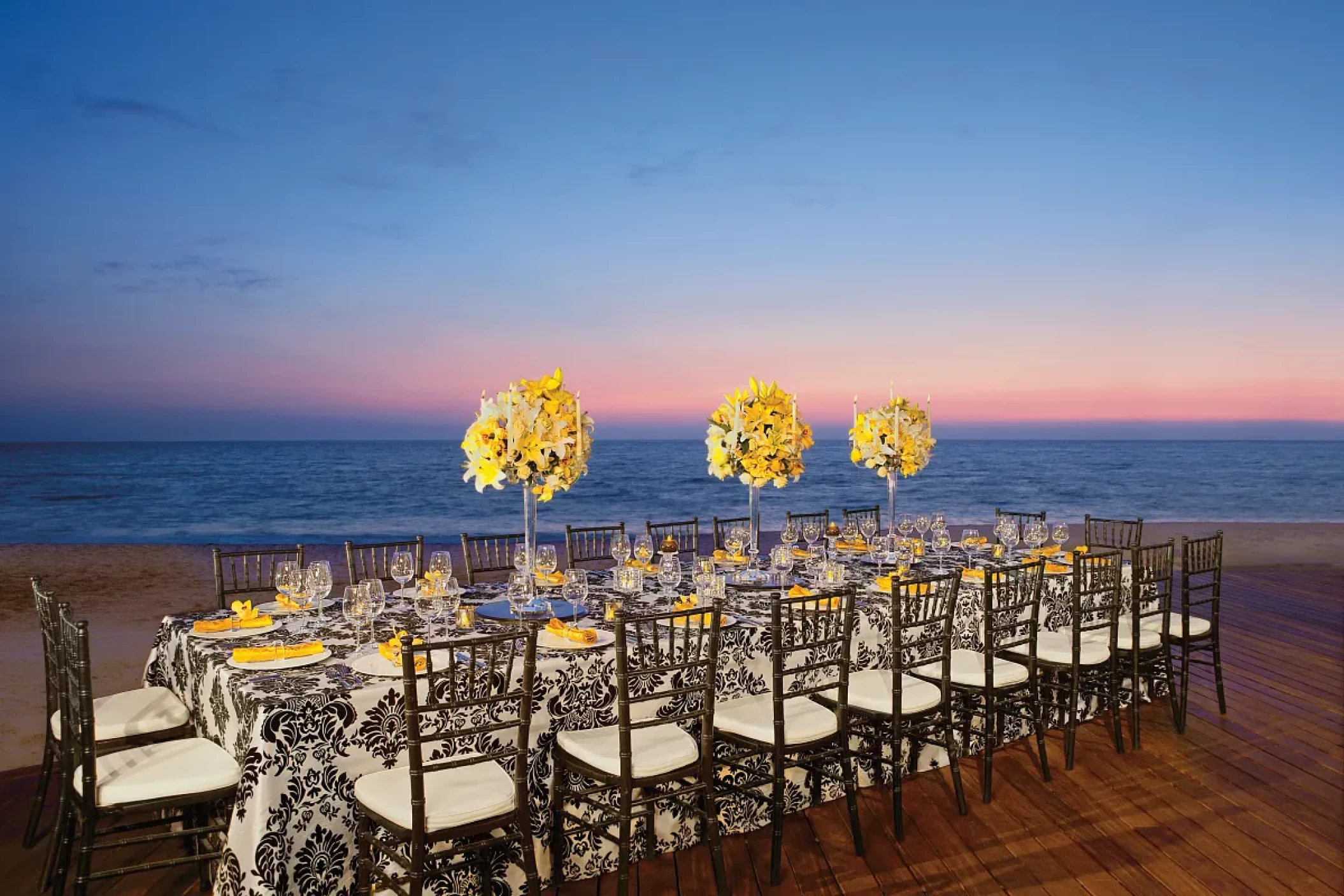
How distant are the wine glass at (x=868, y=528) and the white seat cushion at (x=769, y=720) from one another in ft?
7.08

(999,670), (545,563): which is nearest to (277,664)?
(545,563)

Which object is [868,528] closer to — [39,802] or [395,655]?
[395,655]

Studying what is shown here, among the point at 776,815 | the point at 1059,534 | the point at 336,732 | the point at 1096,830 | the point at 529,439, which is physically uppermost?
the point at 529,439

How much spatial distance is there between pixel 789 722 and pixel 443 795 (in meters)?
1.29

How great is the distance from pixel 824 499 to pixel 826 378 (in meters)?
7.55

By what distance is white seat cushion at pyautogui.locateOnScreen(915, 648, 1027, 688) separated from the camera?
376 centimetres

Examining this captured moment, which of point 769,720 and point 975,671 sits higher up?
point 769,720

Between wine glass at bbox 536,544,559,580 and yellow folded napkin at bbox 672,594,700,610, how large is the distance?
0.61 meters

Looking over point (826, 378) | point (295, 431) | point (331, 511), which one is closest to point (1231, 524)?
point (826, 378)

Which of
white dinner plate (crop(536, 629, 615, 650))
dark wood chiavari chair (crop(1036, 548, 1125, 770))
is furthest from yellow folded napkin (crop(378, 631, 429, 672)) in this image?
dark wood chiavari chair (crop(1036, 548, 1125, 770))

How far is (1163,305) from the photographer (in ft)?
45.4

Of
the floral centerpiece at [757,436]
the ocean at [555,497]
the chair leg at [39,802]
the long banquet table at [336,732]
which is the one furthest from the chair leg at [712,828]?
the ocean at [555,497]

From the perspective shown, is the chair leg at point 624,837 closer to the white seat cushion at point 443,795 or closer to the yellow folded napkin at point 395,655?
the white seat cushion at point 443,795

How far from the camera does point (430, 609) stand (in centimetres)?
306
